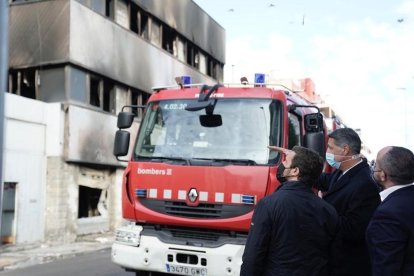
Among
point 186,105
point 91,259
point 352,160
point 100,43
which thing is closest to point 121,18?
point 100,43

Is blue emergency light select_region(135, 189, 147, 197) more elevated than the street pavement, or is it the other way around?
blue emergency light select_region(135, 189, 147, 197)

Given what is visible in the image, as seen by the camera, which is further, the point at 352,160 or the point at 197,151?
the point at 197,151

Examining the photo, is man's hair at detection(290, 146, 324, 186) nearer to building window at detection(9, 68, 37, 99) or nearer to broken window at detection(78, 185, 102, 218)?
broken window at detection(78, 185, 102, 218)

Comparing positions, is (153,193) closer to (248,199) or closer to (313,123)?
(248,199)

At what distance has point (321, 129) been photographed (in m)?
6.68

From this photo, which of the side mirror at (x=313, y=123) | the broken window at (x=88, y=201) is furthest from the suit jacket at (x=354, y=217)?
the broken window at (x=88, y=201)

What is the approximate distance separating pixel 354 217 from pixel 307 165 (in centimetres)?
69

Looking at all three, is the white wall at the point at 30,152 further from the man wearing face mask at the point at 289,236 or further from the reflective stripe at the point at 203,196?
the man wearing face mask at the point at 289,236

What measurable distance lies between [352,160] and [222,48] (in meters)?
26.3

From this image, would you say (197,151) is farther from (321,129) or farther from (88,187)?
(88,187)

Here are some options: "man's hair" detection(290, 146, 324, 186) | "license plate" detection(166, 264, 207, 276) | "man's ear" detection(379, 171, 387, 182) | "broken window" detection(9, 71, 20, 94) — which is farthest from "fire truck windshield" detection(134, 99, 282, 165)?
"broken window" detection(9, 71, 20, 94)

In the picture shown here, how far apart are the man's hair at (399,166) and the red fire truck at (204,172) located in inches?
115

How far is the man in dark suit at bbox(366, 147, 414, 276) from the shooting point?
2.86 meters

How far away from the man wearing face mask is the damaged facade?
11553 mm
